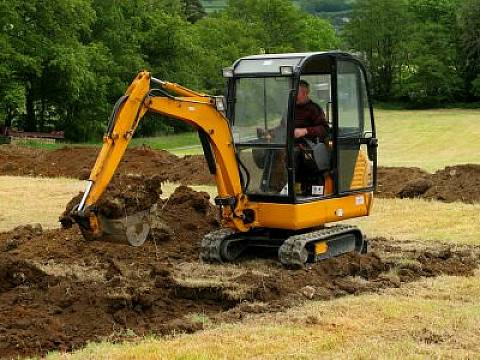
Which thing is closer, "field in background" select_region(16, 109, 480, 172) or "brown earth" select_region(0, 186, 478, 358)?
"brown earth" select_region(0, 186, 478, 358)

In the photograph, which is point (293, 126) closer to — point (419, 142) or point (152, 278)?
point (152, 278)

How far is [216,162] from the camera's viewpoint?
10977 millimetres

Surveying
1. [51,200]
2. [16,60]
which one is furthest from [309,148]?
[16,60]

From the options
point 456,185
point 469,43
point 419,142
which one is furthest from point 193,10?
point 456,185

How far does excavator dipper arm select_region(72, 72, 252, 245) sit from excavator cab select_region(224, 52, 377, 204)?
29 centimetres

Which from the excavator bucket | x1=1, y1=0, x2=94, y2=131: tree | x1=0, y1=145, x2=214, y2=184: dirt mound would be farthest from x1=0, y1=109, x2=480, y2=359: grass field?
x1=1, y1=0, x2=94, y2=131: tree

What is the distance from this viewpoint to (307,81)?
1150 cm

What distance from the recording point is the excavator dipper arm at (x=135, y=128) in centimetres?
948

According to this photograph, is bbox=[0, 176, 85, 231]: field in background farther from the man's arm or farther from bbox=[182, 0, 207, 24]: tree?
bbox=[182, 0, 207, 24]: tree

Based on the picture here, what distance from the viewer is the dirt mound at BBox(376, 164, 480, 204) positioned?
19172 mm

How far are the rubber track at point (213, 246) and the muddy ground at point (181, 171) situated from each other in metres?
7.75

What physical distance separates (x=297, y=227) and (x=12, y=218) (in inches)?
290

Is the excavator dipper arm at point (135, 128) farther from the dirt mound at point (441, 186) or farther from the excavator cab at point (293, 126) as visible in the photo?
the dirt mound at point (441, 186)

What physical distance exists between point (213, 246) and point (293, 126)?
74.8 inches
